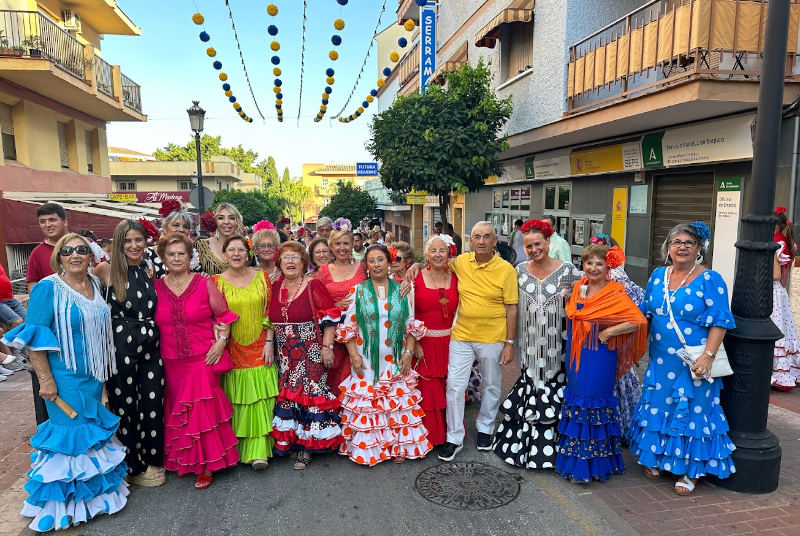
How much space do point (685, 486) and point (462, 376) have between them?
1761 millimetres

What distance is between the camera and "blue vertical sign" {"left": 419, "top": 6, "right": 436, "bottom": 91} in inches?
679

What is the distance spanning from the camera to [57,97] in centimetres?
1418

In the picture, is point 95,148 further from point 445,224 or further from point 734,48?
point 734,48

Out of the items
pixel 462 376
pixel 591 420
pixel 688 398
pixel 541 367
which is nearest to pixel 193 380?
pixel 462 376

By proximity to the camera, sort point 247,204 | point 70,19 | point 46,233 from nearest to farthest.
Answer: point 46,233 → point 70,19 → point 247,204

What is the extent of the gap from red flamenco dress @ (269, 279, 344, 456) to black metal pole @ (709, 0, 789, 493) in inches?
117

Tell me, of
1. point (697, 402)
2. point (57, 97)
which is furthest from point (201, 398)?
point (57, 97)

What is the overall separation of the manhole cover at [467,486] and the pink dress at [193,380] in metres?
1.55

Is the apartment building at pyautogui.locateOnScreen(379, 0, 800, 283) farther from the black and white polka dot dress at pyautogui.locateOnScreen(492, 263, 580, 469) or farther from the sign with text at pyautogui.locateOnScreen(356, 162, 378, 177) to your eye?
the sign with text at pyautogui.locateOnScreen(356, 162, 378, 177)

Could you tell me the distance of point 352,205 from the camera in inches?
1208

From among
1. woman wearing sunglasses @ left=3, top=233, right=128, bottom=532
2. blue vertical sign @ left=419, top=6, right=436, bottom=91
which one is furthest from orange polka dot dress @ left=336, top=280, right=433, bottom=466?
blue vertical sign @ left=419, top=6, right=436, bottom=91

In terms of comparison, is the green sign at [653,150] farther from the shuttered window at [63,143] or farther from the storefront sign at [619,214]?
the shuttered window at [63,143]

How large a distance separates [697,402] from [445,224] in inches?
299

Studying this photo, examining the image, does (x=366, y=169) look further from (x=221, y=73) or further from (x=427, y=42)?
(x=221, y=73)
